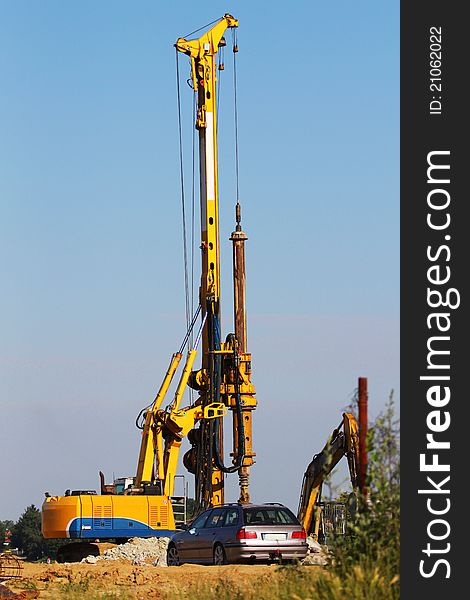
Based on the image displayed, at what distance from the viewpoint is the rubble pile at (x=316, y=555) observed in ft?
52.8

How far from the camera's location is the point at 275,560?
93.5 ft

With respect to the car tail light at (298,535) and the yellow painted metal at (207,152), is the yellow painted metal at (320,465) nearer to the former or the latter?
the yellow painted metal at (207,152)

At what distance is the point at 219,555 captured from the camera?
2891 centimetres

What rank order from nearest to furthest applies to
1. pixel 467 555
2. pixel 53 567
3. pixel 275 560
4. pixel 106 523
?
pixel 467 555 < pixel 275 560 < pixel 53 567 < pixel 106 523

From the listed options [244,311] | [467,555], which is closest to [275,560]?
[467,555]

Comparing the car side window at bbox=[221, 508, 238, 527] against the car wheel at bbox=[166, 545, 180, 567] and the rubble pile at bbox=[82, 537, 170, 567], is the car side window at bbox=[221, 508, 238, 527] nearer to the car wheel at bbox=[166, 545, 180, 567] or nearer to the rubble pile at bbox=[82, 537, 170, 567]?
the car wheel at bbox=[166, 545, 180, 567]

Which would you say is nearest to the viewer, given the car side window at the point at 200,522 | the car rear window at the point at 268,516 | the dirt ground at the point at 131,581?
the dirt ground at the point at 131,581

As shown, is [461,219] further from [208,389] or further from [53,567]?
[208,389]

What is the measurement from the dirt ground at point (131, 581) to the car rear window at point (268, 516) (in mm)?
984

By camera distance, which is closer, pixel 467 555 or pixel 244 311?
pixel 467 555

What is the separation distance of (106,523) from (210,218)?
536 inches

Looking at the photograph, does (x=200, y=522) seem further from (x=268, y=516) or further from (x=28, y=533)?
(x=28, y=533)

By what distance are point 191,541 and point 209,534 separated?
985 millimetres

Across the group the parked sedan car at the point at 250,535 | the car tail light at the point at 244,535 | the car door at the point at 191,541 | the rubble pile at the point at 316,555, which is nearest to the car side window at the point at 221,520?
the parked sedan car at the point at 250,535
